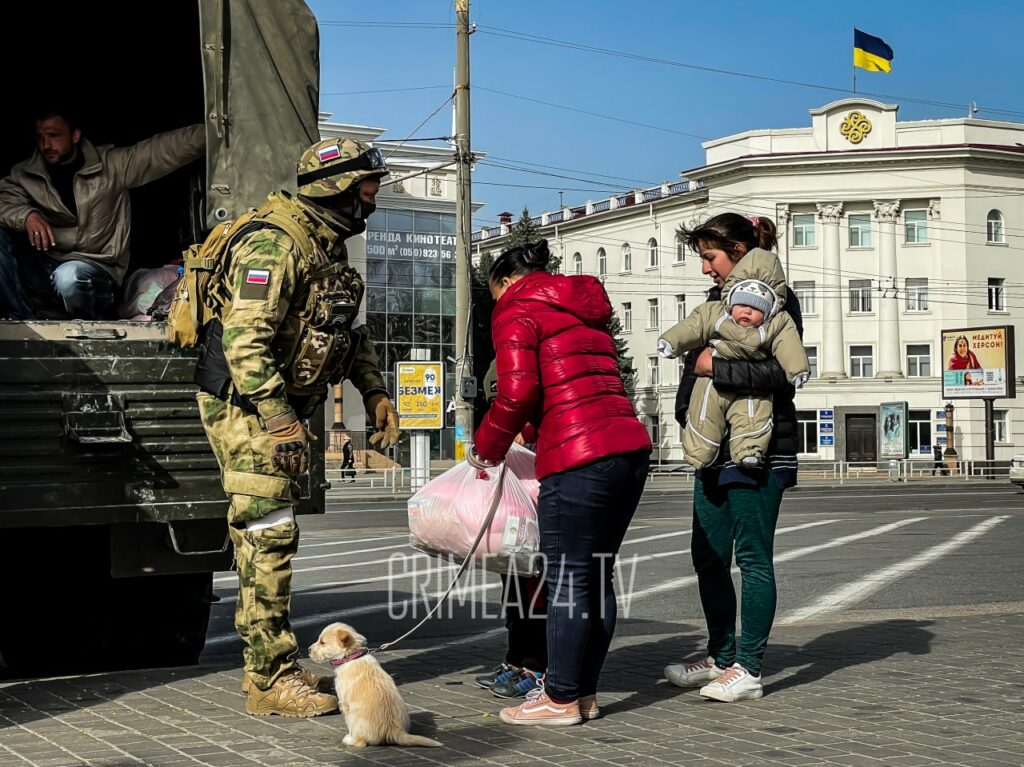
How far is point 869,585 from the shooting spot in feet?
41.1

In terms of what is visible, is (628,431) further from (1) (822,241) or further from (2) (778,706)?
(1) (822,241)

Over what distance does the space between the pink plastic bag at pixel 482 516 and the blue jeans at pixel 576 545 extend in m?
0.21

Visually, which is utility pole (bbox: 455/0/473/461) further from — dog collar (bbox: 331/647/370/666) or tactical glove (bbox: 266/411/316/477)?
dog collar (bbox: 331/647/370/666)

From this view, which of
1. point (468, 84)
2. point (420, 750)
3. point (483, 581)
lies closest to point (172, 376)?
point (420, 750)

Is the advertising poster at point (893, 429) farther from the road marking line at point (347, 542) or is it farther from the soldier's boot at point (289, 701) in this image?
the soldier's boot at point (289, 701)

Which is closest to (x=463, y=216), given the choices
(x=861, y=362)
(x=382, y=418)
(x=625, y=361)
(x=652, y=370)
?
(x=382, y=418)

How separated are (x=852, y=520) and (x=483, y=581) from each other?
40.2 ft

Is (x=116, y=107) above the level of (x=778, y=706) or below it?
above

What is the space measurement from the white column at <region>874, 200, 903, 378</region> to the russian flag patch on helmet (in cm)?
6536

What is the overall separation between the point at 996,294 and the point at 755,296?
68499mm

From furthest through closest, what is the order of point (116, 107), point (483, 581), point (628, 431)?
point (483, 581) < point (116, 107) < point (628, 431)

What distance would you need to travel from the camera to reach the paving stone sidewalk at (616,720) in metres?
5.10

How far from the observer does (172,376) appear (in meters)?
6.62

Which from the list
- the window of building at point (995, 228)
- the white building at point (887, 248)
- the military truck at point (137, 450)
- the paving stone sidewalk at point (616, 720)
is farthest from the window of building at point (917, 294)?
the military truck at point (137, 450)
